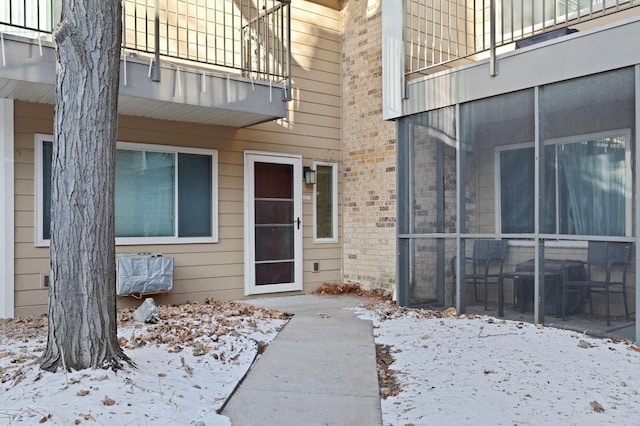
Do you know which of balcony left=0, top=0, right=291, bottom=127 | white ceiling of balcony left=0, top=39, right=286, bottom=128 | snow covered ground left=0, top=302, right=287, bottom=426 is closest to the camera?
snow covered ground left=0, top=302, right=287, bottom=426

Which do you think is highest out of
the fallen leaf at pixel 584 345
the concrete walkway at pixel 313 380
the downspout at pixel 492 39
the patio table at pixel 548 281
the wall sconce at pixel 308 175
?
the downspout at pixel 492 39

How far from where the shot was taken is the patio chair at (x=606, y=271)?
4445 mm

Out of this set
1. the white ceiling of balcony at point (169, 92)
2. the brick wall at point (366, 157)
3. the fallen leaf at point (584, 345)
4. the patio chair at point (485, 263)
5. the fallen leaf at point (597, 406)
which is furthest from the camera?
the brick wall at point (366, 157)

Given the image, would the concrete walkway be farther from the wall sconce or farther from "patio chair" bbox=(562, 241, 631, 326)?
the wall sconce

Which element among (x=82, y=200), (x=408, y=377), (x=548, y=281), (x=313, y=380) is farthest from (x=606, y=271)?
(x=82, y=200)

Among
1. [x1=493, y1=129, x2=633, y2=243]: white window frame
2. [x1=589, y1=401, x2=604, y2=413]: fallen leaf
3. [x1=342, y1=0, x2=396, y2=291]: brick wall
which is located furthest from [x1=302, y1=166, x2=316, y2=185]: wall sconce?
[x1=589, y1=401, x2=604, y2=413]: fallen leaf

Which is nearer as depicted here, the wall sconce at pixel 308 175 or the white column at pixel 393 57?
the white column at pixel 393 57

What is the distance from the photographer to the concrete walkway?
128 inches

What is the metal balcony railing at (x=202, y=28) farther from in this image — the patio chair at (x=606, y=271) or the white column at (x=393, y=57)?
the patio chair at (x=606, y=271)

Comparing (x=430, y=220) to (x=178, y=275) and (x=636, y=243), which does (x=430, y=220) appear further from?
(x=178, y=275)

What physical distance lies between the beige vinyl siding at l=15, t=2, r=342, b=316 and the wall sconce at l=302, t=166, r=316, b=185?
0.34 ft

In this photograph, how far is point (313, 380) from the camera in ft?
12.8

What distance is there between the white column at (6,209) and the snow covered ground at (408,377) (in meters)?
0.64

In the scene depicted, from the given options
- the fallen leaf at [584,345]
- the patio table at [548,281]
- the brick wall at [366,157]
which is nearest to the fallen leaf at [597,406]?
the fallen leaf at [584,345]
